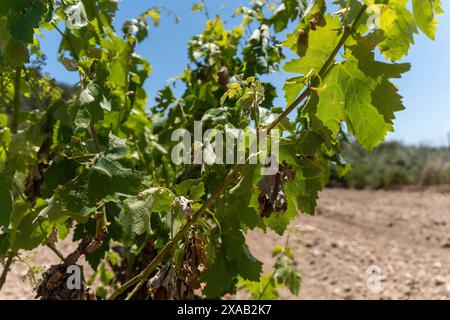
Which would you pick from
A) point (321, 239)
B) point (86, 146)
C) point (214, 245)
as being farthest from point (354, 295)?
point (86, 146)

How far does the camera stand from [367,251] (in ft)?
20.8

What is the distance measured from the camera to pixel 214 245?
176 centimetres

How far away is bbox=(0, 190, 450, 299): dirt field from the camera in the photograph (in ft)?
16.4

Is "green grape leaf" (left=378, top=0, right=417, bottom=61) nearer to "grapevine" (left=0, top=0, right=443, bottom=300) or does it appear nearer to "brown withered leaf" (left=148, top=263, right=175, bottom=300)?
"grapevine" (left=0, top=0, right=443, bottom=300)

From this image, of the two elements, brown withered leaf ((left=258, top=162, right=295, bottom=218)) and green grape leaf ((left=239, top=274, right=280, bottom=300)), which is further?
green grape leaf ((left=239, top=274, right=280, bottom=300))

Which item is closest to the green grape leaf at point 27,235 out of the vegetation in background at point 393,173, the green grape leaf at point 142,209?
the green grape leaf at point 142,209

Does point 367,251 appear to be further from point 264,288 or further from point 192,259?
point 192,259

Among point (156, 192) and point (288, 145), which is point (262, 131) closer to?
point (288, 145)

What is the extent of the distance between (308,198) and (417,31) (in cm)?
52

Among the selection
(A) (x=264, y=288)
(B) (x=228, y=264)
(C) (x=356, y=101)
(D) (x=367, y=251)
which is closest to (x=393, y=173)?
(D) (x=367, y=251)

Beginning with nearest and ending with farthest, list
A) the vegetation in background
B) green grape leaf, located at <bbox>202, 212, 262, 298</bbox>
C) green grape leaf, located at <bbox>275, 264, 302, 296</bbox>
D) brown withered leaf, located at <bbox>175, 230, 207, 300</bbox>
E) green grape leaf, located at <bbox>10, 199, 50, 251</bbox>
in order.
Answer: brown withered leaf, located at <bbox>175, 230, 207, 300</bbox>, green grape leaf, located at <bbox>10, 199, 50, 251</bbox>, green grape leaf, located at <bbox>202, 212, 262, 298</bbox>, green grape leaf, located at <bbox>275, 264, 302, 296</bbox>, the vegetation in background

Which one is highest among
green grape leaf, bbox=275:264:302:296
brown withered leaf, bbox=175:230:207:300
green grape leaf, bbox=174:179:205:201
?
green grape leaf, bbox=174:179:205:201

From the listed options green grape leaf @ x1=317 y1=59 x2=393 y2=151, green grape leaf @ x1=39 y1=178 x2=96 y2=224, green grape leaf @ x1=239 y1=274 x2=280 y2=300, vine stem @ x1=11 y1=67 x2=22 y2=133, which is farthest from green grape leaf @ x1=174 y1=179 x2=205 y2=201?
green grape leaf @ x1=239 y1=274 x2=280 y2=300

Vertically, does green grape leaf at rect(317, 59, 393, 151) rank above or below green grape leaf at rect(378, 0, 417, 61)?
below
